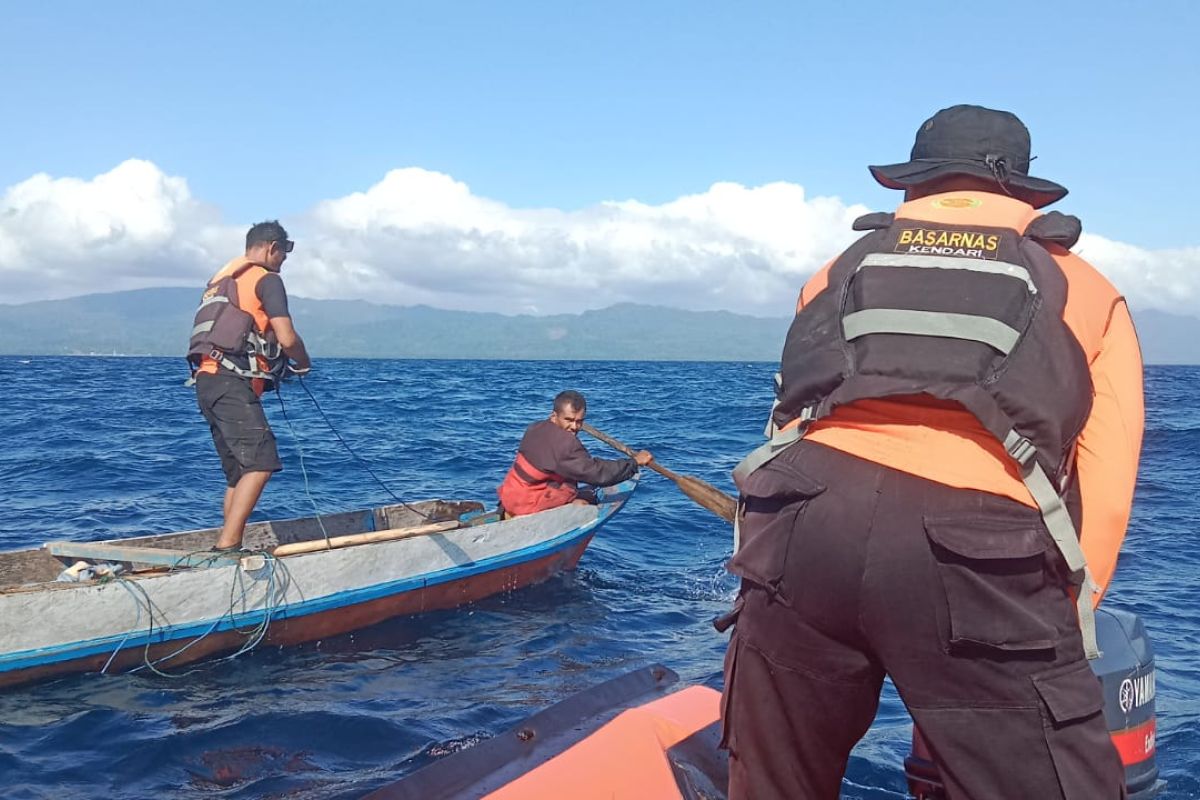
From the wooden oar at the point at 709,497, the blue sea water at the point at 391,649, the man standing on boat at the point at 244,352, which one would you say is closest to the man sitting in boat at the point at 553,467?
the blue sea water at the point at 391,649

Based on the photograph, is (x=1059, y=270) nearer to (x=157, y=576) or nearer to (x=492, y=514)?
(x=157, y=576)

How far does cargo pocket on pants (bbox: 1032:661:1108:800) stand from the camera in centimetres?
211

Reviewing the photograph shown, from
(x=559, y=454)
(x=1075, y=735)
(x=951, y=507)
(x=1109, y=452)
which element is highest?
(x=1109, y=452)

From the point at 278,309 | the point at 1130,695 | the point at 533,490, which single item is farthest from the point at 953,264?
the point at 533,490

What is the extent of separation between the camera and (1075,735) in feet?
6.98

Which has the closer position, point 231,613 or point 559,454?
point 231,613

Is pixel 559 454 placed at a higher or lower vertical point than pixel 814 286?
lower

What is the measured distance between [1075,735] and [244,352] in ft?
20.9

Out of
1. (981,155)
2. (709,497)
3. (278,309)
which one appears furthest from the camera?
(278,309)

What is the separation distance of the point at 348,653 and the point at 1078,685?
20.1ft

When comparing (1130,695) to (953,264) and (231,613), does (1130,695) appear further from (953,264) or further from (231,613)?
(231,613)

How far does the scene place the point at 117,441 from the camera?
60.7 feet

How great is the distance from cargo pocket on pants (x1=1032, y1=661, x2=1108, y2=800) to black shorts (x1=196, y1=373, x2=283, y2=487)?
616 centimetres

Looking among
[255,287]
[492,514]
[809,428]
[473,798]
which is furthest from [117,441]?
[809,428]
